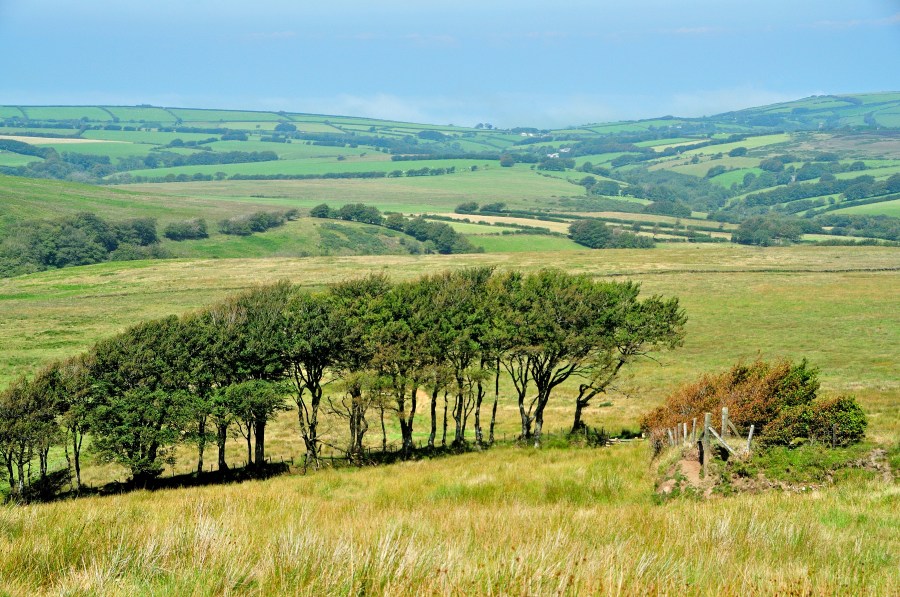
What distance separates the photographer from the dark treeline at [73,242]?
147125mm

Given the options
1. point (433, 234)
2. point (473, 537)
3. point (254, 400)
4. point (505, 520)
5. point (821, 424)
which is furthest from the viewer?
point (433, 234)

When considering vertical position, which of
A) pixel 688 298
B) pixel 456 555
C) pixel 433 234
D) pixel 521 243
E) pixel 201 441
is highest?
pixel 456 555

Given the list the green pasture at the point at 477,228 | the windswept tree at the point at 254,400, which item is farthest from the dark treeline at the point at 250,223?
the windswept tree at the point at 254,400

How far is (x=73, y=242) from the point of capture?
512 ft

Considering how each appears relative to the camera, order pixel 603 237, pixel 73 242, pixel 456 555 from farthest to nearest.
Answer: pixel 603 237, pixel 73 242, pixel 456 555

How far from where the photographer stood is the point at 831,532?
9031mm

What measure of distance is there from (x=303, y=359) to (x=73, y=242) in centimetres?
13485

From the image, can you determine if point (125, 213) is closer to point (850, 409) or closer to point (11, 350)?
point (11, 350)

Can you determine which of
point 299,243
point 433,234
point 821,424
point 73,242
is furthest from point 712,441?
point 299,243

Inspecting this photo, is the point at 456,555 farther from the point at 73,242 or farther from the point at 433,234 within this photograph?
the point at 433,234

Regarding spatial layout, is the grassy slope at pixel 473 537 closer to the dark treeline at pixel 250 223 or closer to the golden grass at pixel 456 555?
the golden grass at pixel 456 555

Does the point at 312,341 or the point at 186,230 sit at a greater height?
the point at 312,341

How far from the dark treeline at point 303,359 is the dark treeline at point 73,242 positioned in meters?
119

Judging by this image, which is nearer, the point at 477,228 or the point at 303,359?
the point at 303,359
